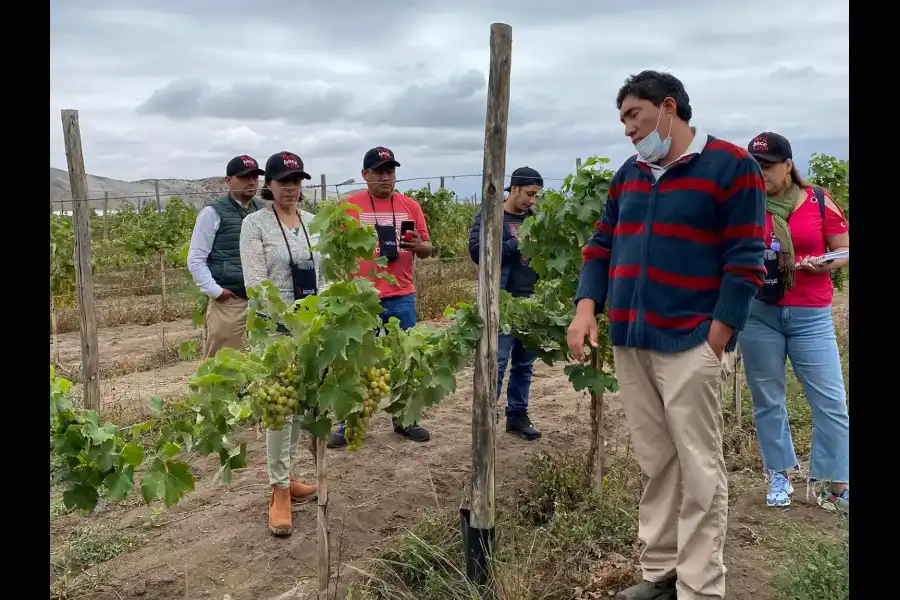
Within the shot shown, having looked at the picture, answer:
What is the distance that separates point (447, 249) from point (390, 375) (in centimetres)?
1192

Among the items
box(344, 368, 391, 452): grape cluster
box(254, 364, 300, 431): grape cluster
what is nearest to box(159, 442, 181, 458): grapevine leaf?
→ box(254, 364, 300, 431): grape cluster

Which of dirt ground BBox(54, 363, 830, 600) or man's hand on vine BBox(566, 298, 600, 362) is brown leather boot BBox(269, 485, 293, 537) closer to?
dirt ground BBox(54, 363, 830, 600)

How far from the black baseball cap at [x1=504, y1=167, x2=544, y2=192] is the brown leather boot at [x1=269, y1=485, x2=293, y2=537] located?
249 cm

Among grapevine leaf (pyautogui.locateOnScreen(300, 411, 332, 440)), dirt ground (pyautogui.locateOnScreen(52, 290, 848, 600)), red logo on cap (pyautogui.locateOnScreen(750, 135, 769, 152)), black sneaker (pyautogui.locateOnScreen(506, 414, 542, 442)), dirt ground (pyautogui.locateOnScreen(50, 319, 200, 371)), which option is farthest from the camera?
dirt ground (pyautogui.locateOnScreen(50, 319, 200, 371))

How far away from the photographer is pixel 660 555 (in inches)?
117

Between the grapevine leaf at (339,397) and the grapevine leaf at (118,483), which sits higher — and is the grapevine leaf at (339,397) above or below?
above

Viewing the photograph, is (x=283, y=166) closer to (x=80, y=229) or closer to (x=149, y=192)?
(x=80, y=229)

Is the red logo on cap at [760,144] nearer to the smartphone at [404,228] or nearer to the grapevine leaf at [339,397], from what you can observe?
the smartphone at [404,228]

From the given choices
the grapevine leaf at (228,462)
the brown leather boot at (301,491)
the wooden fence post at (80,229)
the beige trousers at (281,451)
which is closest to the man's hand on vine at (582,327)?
the grapevine leaf at (228,462)

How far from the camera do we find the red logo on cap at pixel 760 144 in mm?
3768

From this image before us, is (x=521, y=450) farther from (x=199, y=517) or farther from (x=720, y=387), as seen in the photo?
(x=720, y=387)

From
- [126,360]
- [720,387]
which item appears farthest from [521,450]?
[126,360]

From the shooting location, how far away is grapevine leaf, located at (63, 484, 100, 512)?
8.63 ft

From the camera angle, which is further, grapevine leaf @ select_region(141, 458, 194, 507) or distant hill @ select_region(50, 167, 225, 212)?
distant hill @ select_region(50, 167, 225, 212)
